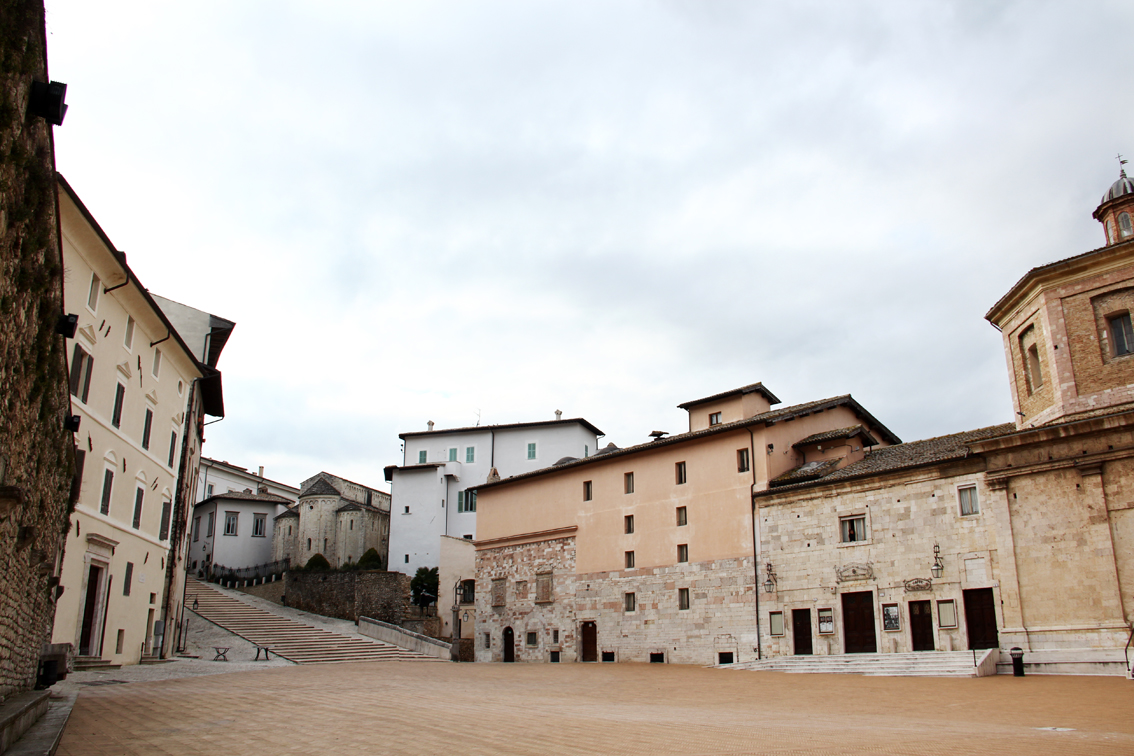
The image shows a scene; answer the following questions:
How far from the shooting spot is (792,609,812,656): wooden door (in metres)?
29.0

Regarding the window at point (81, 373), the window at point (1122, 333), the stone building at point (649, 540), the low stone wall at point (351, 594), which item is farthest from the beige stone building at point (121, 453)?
the window at point (1122, 333)

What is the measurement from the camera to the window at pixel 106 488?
23.4 metres

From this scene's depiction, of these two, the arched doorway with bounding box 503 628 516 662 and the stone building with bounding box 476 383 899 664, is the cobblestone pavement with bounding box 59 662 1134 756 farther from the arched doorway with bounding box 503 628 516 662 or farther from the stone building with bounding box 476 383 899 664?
the arched doorway with bounding box 503 628 516 662

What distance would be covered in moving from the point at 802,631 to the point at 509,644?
1789 centimetres

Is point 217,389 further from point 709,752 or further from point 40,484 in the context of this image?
point 709,752

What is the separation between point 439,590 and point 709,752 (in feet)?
136

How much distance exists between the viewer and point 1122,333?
77.8ft

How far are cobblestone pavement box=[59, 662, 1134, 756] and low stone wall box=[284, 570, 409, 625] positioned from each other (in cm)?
2340

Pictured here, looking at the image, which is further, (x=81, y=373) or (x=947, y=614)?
(x=947, y=614)

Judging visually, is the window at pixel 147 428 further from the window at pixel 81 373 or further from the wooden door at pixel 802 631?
the wooden door at pixel 802 631

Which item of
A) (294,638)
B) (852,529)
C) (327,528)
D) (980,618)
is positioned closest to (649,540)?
(852,529)

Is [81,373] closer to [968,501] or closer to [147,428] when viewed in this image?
[147,428]

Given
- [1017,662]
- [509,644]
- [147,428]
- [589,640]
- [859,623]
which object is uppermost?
[147,428]

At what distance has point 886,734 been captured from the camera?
1040 centimetres
